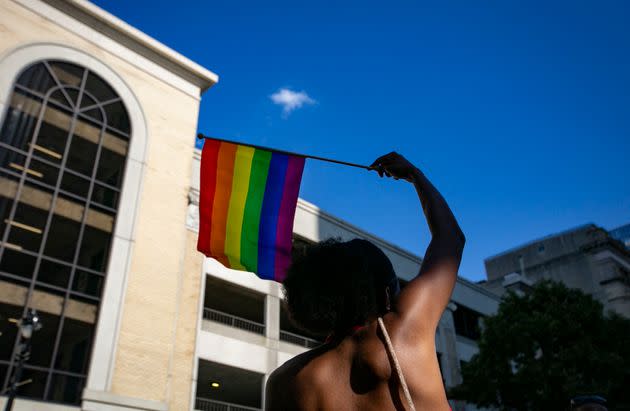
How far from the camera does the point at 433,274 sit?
1.64 meters

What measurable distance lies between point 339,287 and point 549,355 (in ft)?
64.3

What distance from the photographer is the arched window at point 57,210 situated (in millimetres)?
15414

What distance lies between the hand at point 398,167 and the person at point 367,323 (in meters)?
0.22

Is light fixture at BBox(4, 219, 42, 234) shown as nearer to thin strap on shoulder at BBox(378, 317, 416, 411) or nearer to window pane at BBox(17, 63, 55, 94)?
window pane at BBox(17, 63, 55, 94)

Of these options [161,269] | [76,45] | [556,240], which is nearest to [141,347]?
[161,269]

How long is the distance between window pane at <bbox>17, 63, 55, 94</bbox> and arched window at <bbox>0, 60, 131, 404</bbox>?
0.03 metres

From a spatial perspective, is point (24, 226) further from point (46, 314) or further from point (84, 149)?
point (84, 149)

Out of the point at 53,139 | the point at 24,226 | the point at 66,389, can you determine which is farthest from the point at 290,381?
the point at 53,139

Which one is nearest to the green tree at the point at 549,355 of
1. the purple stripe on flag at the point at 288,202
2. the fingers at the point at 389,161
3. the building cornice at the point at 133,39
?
the purple stripe on flag at the point at 288,202

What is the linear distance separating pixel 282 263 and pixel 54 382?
12166 millimetres

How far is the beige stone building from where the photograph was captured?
15.9 meters

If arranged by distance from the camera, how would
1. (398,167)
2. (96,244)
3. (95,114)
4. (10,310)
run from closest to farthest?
(398,167), (10,310), (96,244), (95,114)

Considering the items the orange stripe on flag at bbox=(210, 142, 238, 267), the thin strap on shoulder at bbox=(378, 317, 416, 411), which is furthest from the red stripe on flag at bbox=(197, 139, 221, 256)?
the thin strap on shoulder at bbox=(378, 317, 416, 411)

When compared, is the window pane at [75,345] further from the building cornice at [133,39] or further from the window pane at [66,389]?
the building cornice at [133,39]
